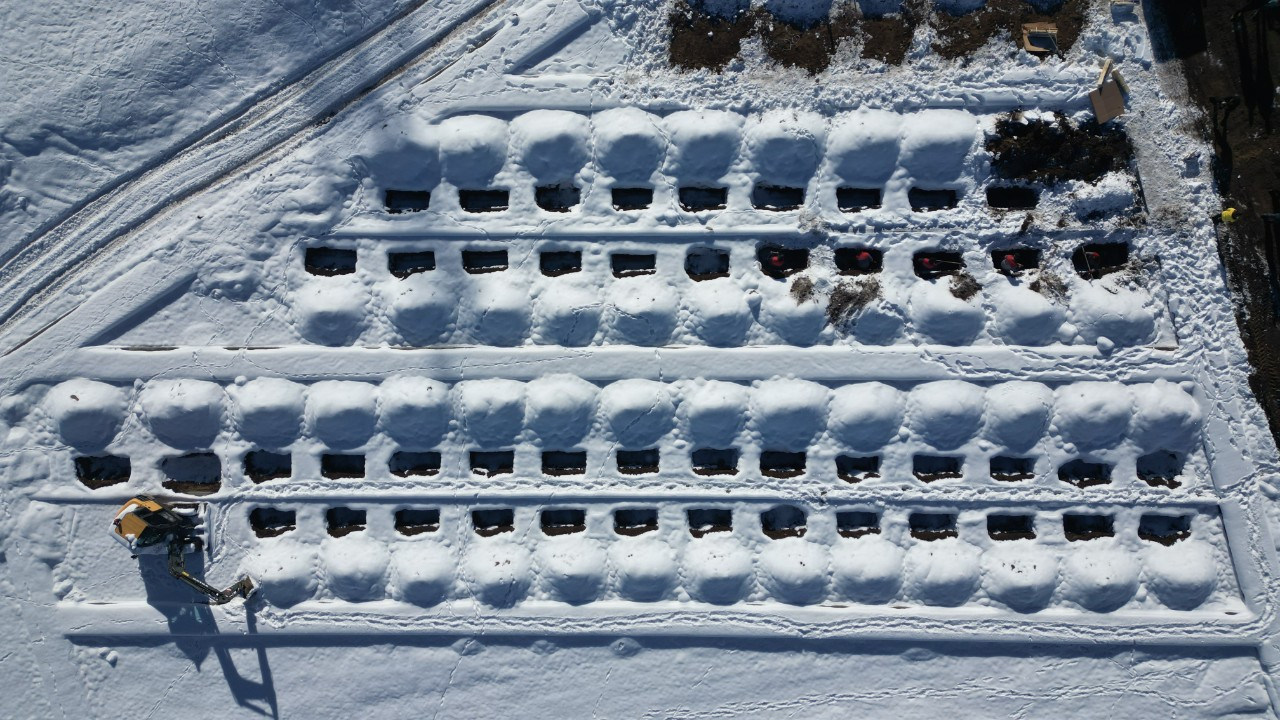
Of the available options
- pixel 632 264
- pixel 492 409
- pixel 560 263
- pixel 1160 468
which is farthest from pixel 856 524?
pixel 560 263

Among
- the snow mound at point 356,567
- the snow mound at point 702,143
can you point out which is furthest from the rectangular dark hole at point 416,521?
the snow mound at point 702,143

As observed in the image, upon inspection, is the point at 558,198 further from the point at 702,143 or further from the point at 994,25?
the point at 994,25

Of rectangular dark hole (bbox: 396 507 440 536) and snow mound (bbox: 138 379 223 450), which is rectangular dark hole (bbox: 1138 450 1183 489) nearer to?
rectangular dark hole (bbox: 396 507 440 536)

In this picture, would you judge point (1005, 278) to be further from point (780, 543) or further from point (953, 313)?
point (780, 543)

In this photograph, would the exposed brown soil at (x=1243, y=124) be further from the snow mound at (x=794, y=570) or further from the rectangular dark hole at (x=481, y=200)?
the rectangular dark hole at (x=481, y=200)

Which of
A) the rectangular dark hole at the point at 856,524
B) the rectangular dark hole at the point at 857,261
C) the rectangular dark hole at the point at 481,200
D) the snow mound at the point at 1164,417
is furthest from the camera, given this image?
the rectangular dark hole at the point at 481,200

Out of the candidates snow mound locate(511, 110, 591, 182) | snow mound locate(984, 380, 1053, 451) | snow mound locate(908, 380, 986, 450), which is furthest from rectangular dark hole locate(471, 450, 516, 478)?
snow mound locate(984, 380, 1053, 451)

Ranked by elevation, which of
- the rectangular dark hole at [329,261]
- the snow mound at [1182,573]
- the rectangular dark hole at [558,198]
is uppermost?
the rectangular dark hole at [558,198]
